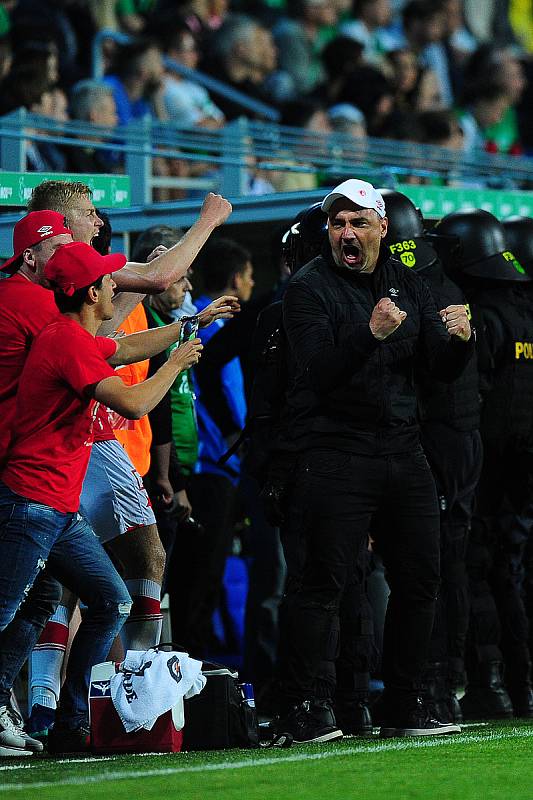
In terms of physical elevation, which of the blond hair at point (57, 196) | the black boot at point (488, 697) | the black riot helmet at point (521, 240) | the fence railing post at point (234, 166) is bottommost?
the black boot at point (488, 697)

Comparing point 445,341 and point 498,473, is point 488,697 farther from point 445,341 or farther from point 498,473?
point 445,341

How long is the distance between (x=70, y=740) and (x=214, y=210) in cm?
206

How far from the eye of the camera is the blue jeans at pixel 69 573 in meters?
5.62

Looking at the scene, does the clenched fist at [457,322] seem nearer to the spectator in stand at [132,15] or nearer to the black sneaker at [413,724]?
the black sneaker at [413,724]

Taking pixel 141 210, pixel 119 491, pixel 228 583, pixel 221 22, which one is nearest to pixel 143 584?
pixel 119 491

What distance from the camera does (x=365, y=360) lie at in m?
6.12

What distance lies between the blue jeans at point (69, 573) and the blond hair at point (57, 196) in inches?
49.5

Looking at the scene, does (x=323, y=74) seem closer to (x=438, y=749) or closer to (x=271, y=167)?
(x=271, y=167)

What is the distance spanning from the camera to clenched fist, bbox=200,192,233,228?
6465mm

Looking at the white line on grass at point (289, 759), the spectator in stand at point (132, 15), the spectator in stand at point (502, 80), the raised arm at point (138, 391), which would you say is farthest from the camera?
the spectator in stand at point (502, 80)

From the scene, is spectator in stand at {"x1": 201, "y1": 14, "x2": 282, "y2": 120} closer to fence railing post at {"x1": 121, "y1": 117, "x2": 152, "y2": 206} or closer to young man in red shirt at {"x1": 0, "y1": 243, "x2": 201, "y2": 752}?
fence railing post at {"x1": 121, "y1": 117, "x2": 152, "y2": 206}

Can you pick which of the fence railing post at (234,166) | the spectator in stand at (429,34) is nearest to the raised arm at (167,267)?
the fence railing post at (234,166)

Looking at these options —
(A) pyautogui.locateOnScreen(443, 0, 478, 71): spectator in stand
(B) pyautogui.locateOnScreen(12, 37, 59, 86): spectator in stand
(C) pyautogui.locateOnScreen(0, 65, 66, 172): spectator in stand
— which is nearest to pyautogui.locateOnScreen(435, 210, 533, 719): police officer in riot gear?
(C) pyautogui.locateOnScreen(0, 65, 66, 172): spectator in stand

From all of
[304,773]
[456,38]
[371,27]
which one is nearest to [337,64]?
[371,27]
